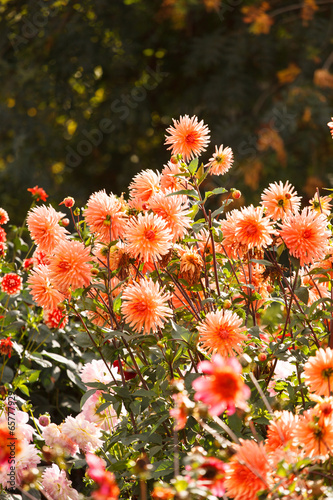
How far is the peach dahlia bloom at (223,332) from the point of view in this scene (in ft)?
2.97

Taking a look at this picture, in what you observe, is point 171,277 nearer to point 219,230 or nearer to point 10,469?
point 219,230

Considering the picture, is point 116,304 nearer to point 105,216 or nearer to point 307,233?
point 105,216

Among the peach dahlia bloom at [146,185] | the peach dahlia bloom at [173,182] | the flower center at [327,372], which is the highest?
the peach dahlia bloom at [173,182]

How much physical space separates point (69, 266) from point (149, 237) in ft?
0.45

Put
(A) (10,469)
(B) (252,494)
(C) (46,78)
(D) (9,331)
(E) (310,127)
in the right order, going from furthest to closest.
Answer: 1. (C) (46,78)
2. (E) (310,127)
3. (D) (9,331)
4. (A) (10,469)
5. (B) (252,494)

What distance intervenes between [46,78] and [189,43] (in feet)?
3.97

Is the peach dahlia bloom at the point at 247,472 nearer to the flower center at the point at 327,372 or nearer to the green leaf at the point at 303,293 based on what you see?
the flower center at the point at 327,372

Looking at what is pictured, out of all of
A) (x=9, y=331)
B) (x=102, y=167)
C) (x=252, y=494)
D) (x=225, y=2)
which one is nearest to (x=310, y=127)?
(x=225, y=2)

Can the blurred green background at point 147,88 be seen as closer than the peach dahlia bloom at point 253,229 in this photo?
No

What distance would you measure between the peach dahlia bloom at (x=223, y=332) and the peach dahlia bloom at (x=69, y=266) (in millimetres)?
214

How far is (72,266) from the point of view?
985 millimetres

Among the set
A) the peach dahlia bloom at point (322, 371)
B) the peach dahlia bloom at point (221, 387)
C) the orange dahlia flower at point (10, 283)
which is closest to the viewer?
the peach dahlia bloom at point (221, 387)

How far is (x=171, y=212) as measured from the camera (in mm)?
1024

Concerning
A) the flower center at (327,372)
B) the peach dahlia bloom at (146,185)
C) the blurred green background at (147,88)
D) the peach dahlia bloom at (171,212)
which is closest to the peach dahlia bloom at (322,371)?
the flower center at (327,372)
